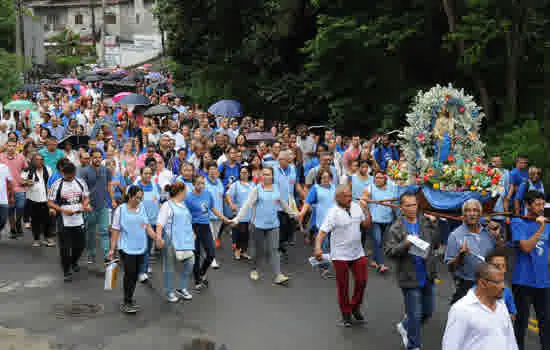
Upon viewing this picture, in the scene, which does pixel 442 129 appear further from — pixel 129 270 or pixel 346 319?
pixel 129 270

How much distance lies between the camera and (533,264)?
7098 millimetres

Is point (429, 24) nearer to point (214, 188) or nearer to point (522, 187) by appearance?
point (522, 187)

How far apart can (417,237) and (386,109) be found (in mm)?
13506

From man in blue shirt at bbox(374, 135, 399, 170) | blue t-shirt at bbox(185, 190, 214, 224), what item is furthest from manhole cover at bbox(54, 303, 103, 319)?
man in blue shirt at bbox(374, 135, 399, 170)

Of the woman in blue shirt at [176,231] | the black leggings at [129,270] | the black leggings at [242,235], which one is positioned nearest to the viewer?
the black leggings at [129,270]

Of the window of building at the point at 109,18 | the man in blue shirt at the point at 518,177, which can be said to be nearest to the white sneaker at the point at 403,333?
the man in blue shirt at the point at 518,177

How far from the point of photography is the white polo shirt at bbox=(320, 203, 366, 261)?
8.42 meters

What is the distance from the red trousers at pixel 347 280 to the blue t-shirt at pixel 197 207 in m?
2.64

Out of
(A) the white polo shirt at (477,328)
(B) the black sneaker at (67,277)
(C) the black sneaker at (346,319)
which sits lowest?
(B) the black sneaker at (67,277)

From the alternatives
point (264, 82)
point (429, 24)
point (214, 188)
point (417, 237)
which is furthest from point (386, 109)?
point (417, 237)

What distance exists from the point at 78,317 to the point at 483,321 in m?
5.84

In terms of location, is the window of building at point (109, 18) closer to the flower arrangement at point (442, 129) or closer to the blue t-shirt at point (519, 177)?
the flower arrangement at point (442, 129)

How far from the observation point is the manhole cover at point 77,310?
29.6ft

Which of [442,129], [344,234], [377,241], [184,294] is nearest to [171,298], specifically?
[184,294]
